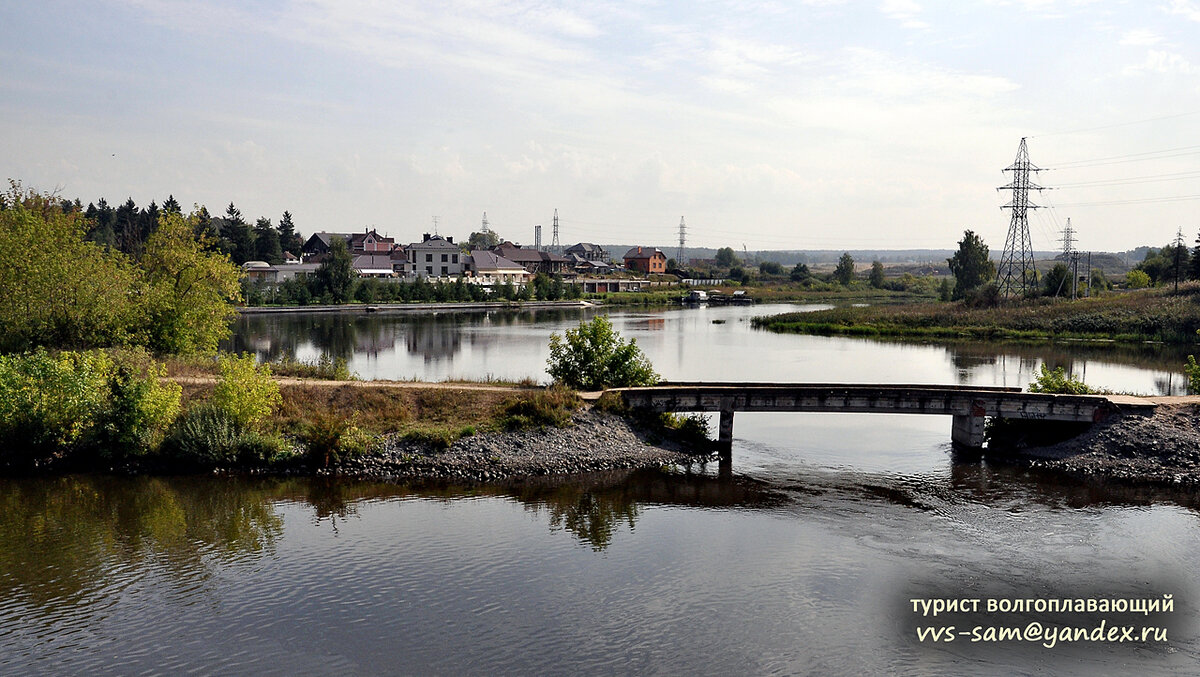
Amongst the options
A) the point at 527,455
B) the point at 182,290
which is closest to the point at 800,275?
the point at 182,290

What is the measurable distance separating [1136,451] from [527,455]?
58.9 ft

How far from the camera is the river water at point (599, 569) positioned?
13953 millimetres

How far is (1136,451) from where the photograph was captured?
2531 cm

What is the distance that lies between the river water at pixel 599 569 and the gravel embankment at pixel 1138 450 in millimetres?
1398

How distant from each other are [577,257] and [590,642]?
501ft

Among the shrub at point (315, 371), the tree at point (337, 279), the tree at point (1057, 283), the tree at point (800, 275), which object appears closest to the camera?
the shrub at point (315, 371)

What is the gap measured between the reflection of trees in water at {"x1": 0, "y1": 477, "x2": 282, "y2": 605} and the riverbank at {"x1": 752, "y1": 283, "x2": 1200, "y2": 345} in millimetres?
56854

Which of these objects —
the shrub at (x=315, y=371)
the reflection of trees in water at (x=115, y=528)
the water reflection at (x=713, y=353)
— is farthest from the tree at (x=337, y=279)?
the reflection of trees in water at (x=115, y=528)

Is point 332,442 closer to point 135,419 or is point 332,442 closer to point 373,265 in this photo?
point 135,419

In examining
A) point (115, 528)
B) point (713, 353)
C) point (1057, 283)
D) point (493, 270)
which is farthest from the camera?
point (493, 270)

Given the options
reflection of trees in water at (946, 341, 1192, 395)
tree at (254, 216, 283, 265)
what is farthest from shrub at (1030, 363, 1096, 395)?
tree at (254, 216, 283, 265)

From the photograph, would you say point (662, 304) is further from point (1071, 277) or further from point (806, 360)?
point (806, 360)

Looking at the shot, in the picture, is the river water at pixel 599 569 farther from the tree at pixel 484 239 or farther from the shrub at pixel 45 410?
the tree at pixel 484 239

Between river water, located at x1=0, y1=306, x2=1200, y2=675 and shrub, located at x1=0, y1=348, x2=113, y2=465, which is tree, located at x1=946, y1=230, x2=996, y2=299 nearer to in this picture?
river water, located at x1=0, y1=306, x2=1200, y2=675
